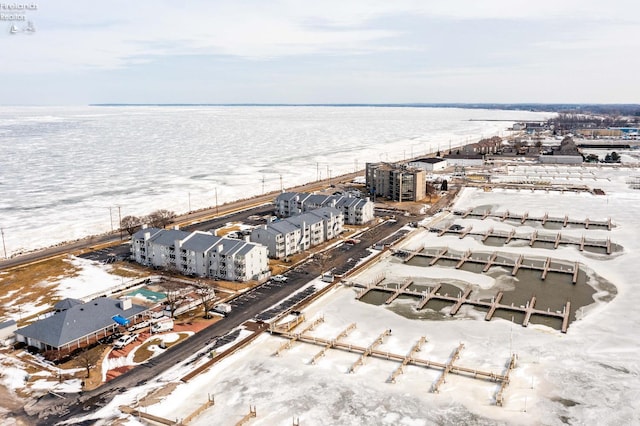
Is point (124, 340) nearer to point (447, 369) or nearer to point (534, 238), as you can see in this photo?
point (447, 369)

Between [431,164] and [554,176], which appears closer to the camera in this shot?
[554,176]

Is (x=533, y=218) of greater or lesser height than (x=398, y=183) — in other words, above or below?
below

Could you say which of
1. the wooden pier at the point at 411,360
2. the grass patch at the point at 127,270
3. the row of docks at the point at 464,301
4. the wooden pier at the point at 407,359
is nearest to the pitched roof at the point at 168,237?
the grass patch at the point at 127,270

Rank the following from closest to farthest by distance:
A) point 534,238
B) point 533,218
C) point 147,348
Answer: point 147,348 → point 534,238 → point 533,218

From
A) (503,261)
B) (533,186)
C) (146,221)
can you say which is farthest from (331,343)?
(533,186)

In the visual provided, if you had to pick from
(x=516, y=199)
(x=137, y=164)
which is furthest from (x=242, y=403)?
(x=137, y=164)

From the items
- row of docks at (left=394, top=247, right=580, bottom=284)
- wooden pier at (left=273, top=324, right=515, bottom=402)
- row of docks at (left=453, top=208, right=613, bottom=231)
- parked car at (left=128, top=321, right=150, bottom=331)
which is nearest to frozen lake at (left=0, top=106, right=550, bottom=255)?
parked car at (left=128, top=321, right=150, bottom=331)

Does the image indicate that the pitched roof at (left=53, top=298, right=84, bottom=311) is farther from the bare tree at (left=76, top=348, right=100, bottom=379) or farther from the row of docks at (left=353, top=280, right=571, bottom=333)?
the row of docks at (left=353, top=280, right=571, bottom=333)
